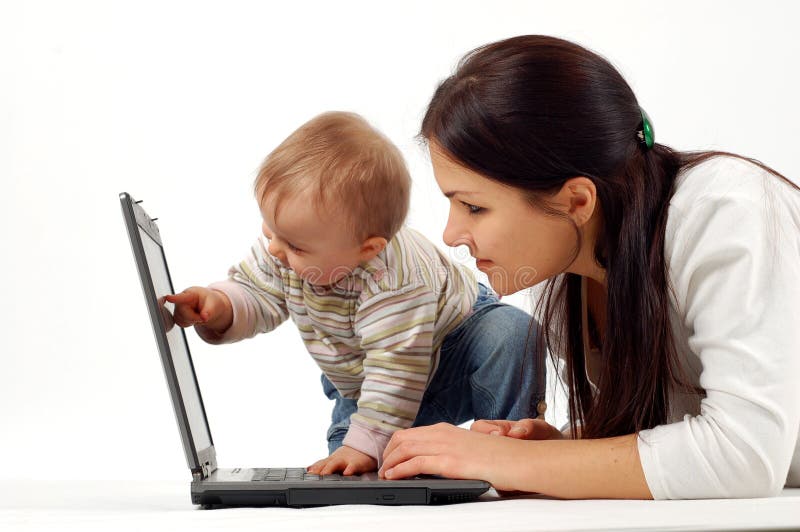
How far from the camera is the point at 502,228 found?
1.17 metres

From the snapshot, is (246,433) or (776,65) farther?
(776,65)

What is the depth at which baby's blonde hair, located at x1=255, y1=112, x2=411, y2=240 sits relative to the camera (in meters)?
1.45

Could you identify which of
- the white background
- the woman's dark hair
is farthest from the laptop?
the white background

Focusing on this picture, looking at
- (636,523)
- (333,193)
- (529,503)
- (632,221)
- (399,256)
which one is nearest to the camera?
(636,523)

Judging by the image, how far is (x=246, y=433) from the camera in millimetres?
2754

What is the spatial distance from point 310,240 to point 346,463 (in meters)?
0.34

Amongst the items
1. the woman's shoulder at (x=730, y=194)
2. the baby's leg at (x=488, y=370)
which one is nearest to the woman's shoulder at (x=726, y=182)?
the woman's shoulder at (x=730, y=194)

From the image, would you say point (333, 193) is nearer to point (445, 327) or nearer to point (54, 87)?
point (445, 327)

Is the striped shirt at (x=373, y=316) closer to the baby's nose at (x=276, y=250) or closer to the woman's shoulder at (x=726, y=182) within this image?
the baby's nose at (x=276, y=250)

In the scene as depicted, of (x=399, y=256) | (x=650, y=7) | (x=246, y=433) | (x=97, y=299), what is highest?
(x=650, y=7)

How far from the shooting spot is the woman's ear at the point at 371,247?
150cm

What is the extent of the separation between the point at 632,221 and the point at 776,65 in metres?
2.08

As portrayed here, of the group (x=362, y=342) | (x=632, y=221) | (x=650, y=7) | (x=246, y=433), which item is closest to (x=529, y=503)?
(x=632, y=221)

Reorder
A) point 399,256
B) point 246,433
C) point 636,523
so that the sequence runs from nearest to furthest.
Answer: point 636,523 → point 399,256 → point 246,433
